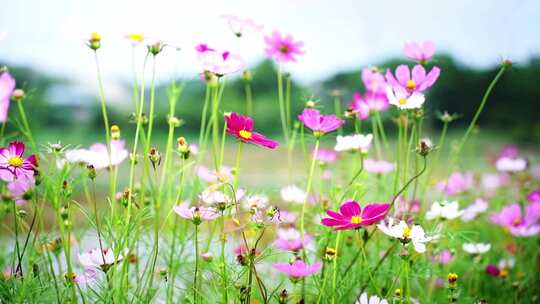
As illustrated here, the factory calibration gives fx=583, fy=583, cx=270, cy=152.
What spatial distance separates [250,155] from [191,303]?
156 inches

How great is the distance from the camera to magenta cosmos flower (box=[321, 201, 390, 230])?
2.20 feet

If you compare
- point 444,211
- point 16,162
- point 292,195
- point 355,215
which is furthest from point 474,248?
point 16,162

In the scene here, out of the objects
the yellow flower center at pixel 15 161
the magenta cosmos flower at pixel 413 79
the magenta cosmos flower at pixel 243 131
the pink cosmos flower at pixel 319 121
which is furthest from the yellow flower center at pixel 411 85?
the yellow flower center at pixel 15 161

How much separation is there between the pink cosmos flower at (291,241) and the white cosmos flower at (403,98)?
0.79ft

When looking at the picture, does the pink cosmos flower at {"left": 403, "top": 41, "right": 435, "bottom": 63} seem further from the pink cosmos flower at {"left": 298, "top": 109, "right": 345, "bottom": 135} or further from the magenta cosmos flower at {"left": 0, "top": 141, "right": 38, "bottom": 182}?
the magenta cosmos flower at {"left": 0, "top": 141, "right": 38, "bottom": 182}

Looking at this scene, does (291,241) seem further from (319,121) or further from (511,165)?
(511,165)

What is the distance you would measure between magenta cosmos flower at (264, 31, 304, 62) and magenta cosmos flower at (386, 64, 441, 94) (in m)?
0.28

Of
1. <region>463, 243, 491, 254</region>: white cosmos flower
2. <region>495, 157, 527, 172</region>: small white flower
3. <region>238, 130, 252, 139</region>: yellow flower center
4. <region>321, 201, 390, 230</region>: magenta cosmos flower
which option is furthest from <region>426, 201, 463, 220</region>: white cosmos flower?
<region>495, 157, 527, 172</region>: small white flower

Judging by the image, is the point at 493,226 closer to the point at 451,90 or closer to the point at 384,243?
the point at 384,243

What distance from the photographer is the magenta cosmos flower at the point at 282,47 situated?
40.0 inches

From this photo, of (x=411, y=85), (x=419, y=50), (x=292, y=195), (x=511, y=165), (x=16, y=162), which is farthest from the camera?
(x=511, y=165)

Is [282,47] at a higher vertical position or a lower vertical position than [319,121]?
higher

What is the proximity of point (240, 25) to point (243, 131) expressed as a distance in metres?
0.24

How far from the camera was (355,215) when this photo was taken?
2.26 ft
